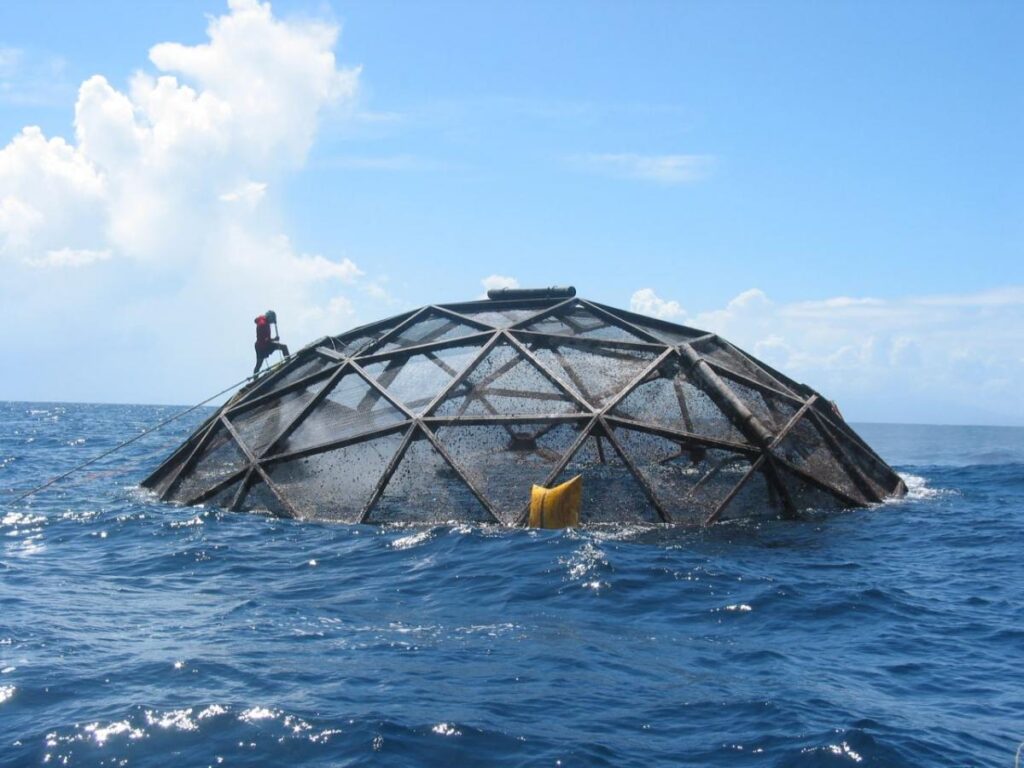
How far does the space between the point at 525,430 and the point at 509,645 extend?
24.1 ft

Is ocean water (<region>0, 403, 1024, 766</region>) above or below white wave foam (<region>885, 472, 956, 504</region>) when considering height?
below

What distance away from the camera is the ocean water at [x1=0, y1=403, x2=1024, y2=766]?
541 cm

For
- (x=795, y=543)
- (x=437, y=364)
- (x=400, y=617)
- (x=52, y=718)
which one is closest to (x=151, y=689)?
(x=52, y=718)

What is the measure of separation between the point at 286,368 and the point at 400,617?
29.7 feet

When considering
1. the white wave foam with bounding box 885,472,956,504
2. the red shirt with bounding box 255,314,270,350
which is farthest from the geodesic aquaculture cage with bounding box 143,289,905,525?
the red shirt with bounding box 255,314,270,350

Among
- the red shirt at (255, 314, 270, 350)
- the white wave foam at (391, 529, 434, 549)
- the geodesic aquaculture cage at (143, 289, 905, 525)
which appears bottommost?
the white wave foam at (391, 529, 434, 549)

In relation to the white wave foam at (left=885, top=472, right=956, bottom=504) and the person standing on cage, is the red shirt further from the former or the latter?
the white wave foam at (left=885, top=472, right=956, bottom=504)

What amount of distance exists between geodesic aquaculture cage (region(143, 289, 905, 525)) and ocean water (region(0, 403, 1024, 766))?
27.7 inches

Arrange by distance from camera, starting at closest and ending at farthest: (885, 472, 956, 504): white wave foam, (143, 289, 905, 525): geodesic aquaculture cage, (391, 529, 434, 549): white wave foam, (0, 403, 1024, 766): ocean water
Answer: (0, 403, 1024, 766): ocean water
(391, 529, 434, 549): white wave foam
(143, 289, 905, 525): geodesic aquaculture cage
(885, 472, 956, 504): white wave foam

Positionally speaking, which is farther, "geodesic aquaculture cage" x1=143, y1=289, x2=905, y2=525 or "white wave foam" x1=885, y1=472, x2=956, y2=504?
"white wave foam" x1=885, y1=472, x2=956, y2=504

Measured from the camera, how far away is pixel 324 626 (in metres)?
7.68

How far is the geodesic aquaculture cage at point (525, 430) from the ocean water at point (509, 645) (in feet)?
2.31

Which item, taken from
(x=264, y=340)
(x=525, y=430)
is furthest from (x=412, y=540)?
(x=264, y=340)

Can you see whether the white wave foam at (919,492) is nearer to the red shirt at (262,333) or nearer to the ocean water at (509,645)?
the ocean water at (509,645)
